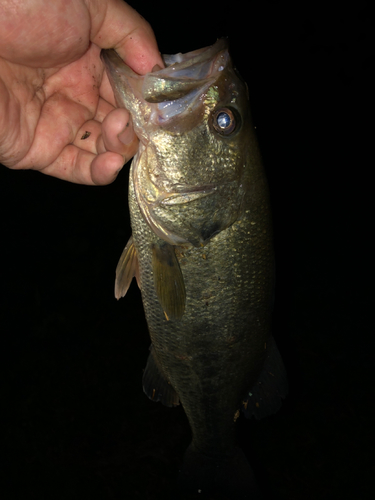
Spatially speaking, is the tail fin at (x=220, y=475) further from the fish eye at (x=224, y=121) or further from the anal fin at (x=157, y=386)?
the fish eye at (x=224, y=121)

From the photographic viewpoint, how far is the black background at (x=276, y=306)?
3439 mm

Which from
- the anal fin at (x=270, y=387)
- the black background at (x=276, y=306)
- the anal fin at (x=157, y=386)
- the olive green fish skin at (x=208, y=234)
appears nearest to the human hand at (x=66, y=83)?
the olive green fish skin at (x=208, y=234)

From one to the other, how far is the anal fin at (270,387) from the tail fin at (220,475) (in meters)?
0.39

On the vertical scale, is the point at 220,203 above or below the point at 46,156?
below

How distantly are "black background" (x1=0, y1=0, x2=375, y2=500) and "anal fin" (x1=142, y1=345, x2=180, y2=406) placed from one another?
6.40 ft

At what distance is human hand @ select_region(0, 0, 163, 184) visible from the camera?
1325 millimetres

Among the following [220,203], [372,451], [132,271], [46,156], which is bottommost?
[372,451]

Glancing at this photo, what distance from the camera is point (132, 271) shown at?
1.59 m

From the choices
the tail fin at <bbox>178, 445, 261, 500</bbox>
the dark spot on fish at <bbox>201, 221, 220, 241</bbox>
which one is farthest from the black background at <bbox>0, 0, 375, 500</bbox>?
the dark spot on fish at <bbox>201, 221, 220, 241</bbox>

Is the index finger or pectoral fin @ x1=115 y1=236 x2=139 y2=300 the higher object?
the index finger

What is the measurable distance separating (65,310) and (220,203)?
9.93 feet

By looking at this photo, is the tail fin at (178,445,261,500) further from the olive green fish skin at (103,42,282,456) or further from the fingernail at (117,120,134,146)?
the fingernail at (117,120,134,146)

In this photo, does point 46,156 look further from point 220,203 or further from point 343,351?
point 343,351

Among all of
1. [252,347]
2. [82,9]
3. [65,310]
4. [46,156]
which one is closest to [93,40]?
[82,9]
